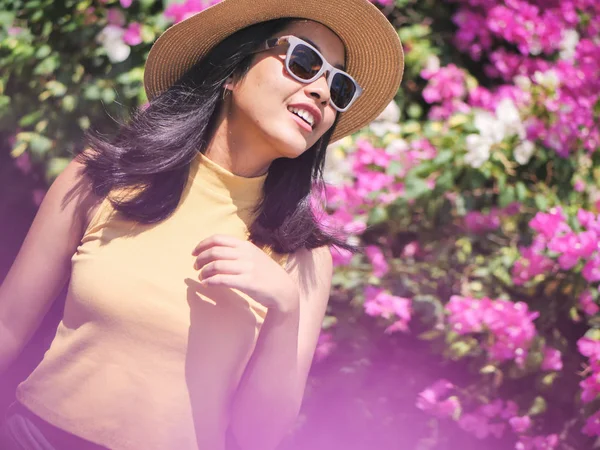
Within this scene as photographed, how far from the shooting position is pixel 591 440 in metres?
2.97

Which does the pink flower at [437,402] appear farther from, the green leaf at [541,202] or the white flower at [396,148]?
the white flower at [396,148]

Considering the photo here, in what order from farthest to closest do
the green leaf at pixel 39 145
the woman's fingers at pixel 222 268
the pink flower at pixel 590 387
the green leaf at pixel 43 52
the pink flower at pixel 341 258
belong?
1. the green leaf at pixel 43 52
2. the green leaf at pixel 39 145
3. the pink flower at pixel 341 258
4. the pink flower at pixel 590 387
5. the woman's fingers at pixel 222 268

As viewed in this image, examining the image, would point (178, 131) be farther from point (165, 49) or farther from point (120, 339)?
point (120, 339)

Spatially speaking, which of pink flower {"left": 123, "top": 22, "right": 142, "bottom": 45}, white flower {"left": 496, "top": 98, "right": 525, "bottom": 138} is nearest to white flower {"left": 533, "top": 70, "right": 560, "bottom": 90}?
white flower {"left": 496, "top": 98, "right": 525, "bottom": 138}

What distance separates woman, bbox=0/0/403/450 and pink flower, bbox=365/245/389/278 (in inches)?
54.4

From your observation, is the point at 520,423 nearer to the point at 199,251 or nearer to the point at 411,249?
the point at 411,249

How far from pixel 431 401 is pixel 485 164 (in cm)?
94

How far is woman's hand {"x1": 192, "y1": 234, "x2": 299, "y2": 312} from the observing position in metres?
1.42

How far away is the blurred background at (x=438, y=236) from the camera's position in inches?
117

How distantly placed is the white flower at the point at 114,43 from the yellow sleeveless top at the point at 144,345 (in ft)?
5.65

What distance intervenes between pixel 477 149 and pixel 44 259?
1962 mm

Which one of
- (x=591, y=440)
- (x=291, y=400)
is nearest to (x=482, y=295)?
(x=591, y=440)

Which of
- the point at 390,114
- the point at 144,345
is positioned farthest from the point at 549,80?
the point at 144,345

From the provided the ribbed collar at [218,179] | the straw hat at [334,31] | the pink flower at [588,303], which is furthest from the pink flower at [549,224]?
the ribbed collar at [218,179]
